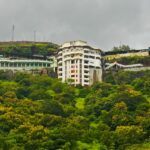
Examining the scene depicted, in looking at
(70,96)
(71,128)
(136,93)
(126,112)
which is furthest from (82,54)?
(71,128)

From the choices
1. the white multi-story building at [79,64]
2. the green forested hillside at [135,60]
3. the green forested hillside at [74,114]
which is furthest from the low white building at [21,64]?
the green forested hillside at [135,60]

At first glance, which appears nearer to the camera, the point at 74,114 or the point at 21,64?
the point at 74,114

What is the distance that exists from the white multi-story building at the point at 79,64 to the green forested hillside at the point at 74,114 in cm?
400

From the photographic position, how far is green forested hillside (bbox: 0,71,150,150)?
229 feet

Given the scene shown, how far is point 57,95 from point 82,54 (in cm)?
1819

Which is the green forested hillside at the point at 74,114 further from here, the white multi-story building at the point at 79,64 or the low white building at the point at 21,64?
the low white building at the point at 21,64

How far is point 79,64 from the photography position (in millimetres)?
112688

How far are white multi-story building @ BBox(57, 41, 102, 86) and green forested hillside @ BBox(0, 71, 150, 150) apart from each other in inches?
157

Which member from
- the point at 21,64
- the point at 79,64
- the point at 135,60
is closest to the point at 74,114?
the point at 79,64

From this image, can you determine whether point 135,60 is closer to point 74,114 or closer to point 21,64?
point 21,64

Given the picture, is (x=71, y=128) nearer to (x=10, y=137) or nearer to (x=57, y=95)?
(x=10, y=137)

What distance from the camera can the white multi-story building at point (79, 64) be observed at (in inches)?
4414

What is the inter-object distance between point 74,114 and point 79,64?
27869 millimetres

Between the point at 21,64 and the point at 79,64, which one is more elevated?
the point at 21,64
